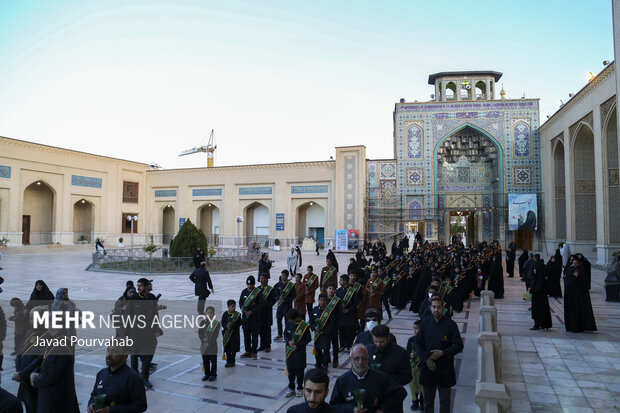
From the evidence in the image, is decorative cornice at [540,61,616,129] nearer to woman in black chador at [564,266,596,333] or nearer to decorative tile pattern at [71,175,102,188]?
woman in black chador at [564,266,596,333]

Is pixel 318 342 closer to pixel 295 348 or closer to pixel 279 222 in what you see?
pixel 295 348

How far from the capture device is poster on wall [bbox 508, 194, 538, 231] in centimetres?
2220

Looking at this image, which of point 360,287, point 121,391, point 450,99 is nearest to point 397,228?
point 450,99

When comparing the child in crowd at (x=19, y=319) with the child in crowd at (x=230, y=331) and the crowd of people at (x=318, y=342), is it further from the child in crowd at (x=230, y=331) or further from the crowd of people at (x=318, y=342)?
the child in crowd at (x=230, y=331)

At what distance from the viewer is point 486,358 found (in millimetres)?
3592

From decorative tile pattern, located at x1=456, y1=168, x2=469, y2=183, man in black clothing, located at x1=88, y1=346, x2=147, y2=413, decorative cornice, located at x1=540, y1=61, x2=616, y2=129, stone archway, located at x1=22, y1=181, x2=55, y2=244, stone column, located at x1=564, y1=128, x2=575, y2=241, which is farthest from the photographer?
stone archway, located at x1=22, y1=181, x2=55, y2=244

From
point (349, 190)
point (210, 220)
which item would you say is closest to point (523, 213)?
point (349, 190)

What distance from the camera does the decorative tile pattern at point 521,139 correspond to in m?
23.3

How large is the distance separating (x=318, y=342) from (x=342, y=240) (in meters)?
20.0

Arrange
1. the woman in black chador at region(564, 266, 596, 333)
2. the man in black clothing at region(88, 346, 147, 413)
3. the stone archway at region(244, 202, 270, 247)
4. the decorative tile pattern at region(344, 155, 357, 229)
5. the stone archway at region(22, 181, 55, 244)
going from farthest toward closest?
1. the stone archway at region(244, 202, 270, 247)
2. the stone archway at region(22, 181, 55, 244)
3. the decorative tile pattern at region(344, 155, 357, 229)
4. the woman in black chador at region(564, 266, 596, 333)
5. the man in black clothing at region(88, 346, 147, 413)

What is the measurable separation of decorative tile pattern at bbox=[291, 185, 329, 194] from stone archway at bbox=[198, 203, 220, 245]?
24.5 ft

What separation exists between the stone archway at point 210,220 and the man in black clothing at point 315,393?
3032 cm

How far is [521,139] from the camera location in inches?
925

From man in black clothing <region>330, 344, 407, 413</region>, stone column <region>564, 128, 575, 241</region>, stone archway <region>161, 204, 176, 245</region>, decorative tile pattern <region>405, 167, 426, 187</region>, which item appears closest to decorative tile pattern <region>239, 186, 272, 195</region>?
stone archway <region>161, 204, 176, 245</region>
